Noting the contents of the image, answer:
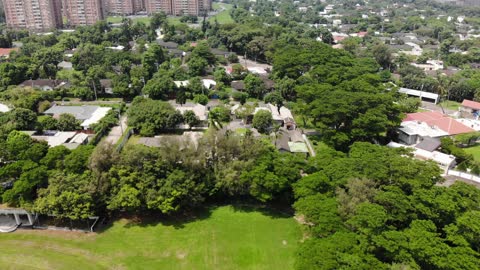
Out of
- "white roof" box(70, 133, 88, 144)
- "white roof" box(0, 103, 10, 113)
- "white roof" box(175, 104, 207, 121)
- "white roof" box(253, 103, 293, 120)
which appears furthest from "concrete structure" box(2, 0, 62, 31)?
"white roof" box(253, 103, 293, 120)

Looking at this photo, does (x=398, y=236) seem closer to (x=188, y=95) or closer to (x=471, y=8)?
(x=188, y=95)

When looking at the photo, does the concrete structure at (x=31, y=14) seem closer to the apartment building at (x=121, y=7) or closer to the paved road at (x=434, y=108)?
the apartment building at (x=121, y=7)

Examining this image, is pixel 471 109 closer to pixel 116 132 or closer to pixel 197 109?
pixel 197 109

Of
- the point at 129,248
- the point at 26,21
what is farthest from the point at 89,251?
the point at 26,21

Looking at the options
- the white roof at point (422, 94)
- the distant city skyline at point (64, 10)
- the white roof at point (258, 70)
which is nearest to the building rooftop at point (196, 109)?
the white roof at point (258, 70)

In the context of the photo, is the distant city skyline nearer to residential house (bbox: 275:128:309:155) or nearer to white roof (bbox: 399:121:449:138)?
residential house (bbox: 275:128:309:155)
